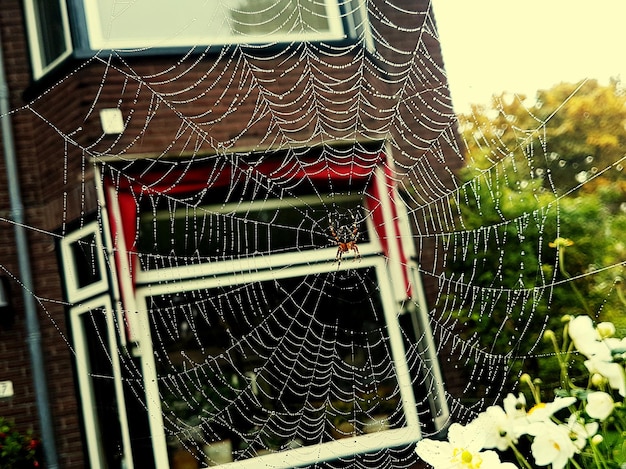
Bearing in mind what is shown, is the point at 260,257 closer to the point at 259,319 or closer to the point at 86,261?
the point at 259,319

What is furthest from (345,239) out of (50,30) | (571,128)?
(571,128)

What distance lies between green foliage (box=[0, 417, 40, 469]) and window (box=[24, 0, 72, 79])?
2.51m

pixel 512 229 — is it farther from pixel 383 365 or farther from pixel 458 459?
pixel 458 459

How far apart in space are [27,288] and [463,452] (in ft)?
14.1

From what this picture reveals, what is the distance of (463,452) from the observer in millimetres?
1663

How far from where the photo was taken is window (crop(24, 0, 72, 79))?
5.37 meters

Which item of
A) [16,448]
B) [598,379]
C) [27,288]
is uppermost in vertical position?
[27,288]

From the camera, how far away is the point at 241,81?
5.33 meters

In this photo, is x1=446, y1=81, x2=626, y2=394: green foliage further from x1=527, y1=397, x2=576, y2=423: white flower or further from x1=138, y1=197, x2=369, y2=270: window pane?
x1=527, y1=397, x2=576, y2=423: white flower

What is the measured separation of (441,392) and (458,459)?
367cm

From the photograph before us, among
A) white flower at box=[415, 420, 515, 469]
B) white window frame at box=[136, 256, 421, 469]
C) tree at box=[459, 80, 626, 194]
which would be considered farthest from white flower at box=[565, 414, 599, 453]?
tree at box=[459, 80, 626, 194]

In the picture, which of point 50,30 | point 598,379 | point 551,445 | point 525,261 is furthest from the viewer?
point 50,30

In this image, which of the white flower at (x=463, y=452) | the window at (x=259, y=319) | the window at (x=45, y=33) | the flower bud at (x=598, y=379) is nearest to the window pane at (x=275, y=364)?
the window at (x=259, y=319)

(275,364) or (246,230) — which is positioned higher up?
(246,230)
